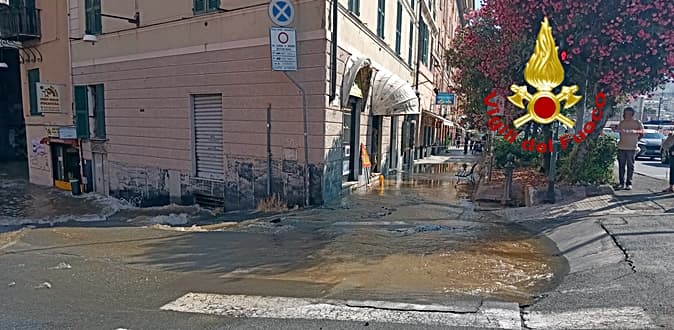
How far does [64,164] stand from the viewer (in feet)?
53.8

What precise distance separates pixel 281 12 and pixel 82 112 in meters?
9.75

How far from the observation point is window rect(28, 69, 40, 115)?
1673cm

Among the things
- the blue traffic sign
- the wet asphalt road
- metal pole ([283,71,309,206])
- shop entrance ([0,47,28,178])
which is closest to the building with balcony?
shop entrance ([0,47,28,178])

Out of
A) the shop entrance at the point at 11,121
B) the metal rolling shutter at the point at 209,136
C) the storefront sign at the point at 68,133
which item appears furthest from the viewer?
the shop entrance at the point at 11,121

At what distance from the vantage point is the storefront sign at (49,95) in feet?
49.4

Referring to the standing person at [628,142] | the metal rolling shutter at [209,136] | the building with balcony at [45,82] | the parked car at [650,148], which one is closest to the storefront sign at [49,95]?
the building with balcony at [45,82]

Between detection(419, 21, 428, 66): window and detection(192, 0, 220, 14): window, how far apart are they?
11732mm

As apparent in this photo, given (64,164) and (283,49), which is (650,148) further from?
(64,164)

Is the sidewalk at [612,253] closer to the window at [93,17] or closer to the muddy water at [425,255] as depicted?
the muddy water at [425,255]

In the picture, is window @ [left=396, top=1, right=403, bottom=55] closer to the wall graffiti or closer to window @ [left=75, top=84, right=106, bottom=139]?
window @ [left=75, top=84, right=106, bottom=139]

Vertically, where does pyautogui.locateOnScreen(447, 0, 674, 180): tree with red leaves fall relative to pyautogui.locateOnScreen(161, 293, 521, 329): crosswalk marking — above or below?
above

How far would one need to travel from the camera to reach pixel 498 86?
9734mm

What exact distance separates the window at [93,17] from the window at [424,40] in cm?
1311

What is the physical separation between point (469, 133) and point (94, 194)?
Answer: 27.9 metres
